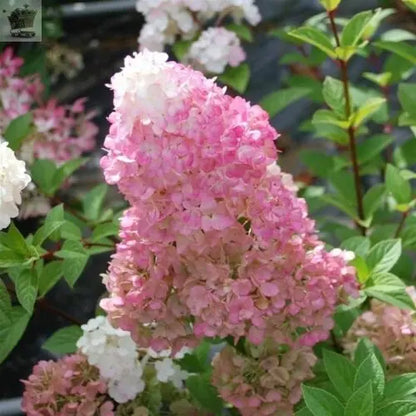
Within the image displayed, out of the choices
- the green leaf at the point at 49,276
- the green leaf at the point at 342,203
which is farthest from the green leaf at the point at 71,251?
the green leaf at the point at 342,203

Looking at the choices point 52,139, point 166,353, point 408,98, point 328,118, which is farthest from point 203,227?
point 52,139

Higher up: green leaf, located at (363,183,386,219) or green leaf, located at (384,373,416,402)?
green leaf, located at (384,373,416,402)

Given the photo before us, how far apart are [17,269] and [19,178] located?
0.20 meters

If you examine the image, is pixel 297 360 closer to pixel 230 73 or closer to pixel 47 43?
pixel 230 73

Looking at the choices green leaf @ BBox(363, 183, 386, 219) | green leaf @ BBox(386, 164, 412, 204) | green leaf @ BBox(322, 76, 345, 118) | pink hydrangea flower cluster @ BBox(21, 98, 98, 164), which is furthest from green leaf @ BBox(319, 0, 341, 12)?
pink hydrangea flower cluster @ BBox(21, 98, 98, 164)

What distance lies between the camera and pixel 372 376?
1011mm

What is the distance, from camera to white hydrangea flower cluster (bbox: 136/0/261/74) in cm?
160

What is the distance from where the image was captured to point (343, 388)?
1.07 m

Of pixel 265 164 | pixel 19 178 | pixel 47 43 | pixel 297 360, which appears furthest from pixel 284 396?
pixel 47 43

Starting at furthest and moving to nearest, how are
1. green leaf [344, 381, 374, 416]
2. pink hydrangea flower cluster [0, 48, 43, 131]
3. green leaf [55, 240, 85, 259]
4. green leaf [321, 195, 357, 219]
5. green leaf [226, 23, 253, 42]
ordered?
pink hydrangea flower cluster [0, 48, 43, 131]
green leaf [226, 23, 253, 42]
green leaf [321, 195, 357, 219]
green leaf [55, 240, 85, 259]
green leaf [344, 381, 374, 416]

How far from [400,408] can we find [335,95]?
24.3 inches

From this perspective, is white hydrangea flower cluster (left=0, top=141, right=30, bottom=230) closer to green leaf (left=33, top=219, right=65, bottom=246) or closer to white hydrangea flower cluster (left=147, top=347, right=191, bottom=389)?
green leaf (left=33, top=219, right=65, bottom=246)

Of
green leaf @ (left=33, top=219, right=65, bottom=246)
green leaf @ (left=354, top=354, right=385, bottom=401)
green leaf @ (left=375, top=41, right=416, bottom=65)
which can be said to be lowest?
green leaf @ (left=354, top=354, right=385, bottom=401)

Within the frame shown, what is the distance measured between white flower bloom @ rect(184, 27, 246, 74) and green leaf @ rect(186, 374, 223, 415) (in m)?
0.58
